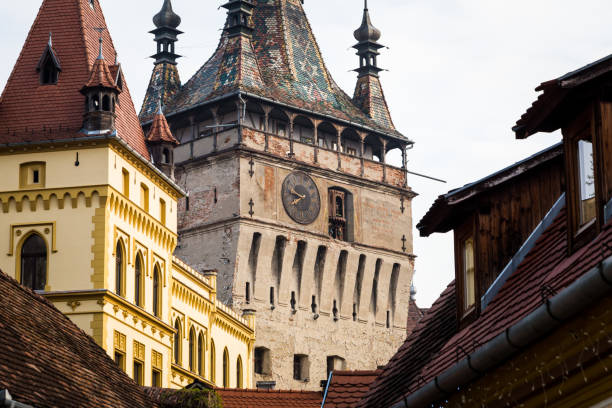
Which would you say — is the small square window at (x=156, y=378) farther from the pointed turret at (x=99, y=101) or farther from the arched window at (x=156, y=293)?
the pointed turret at (x=99, y=101)

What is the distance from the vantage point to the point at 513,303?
12.5 meters

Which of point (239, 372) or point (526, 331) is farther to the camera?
point (239, 372)

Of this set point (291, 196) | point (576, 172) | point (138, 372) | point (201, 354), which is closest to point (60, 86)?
point (138, 372)

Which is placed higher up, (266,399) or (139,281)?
(139,281)

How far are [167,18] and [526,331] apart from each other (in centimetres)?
6912

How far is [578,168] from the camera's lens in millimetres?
11602

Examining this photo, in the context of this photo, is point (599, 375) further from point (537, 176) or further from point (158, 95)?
point (158, 95)

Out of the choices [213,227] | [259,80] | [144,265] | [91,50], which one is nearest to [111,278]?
[144,265]

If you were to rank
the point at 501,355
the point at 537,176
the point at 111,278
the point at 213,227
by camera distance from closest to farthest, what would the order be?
the point at 501,355 → the point at 537,176 → the point at 111,278 → the point at 213,227

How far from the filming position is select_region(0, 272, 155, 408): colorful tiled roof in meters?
13.7

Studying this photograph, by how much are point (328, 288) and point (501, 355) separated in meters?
63.3

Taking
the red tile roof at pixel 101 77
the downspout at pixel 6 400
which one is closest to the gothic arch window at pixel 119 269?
the red tile roof at pixel 101 77

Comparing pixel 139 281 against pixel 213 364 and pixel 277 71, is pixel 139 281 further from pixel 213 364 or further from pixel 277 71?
pixel 277 71

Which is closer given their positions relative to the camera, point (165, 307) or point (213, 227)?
point (165, 307)
